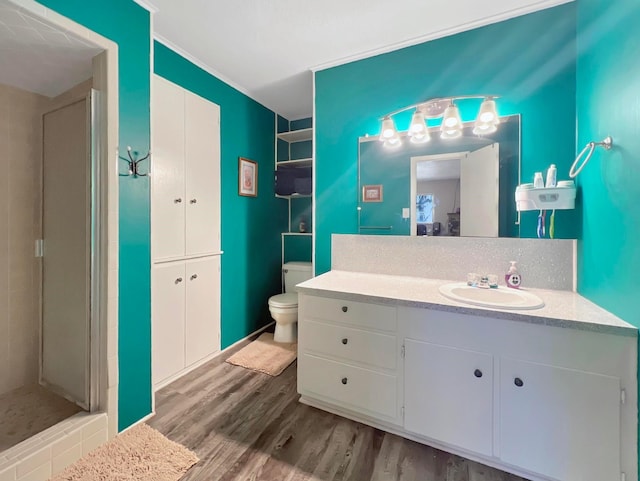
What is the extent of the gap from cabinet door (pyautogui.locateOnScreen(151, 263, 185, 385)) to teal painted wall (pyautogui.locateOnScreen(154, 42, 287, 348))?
46cm

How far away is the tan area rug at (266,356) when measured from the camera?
88.6 inches

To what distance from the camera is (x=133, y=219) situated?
5.26 ft

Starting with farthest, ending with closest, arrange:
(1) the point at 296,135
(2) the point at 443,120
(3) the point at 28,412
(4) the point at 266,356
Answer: (1) the point at 296,135
(4) the point at 266,356
(2) the point at 443,120
(3) the point at 28,412

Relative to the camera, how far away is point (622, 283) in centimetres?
113

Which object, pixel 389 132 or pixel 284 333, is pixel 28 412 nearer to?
pixel 284 333

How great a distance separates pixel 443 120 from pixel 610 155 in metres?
0.84

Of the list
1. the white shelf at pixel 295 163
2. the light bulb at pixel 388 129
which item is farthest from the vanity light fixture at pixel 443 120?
the white shelf at pixel 295 163

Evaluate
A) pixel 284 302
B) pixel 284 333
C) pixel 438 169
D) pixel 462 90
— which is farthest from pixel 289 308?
pixel 462 90

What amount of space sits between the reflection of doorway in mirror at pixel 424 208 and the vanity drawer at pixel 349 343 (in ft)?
2.85

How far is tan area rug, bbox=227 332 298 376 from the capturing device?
Answer: 2.25 metres

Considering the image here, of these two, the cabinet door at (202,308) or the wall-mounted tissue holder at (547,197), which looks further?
the cabinet door at (202,308)

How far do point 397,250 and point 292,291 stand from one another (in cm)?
136

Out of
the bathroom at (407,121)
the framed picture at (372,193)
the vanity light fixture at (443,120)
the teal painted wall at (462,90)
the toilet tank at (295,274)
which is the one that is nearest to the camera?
the bathroom at (407,121)

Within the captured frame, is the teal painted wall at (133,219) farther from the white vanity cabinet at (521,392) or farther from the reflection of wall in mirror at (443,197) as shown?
the reflection of wall in mirror at (443,197)
